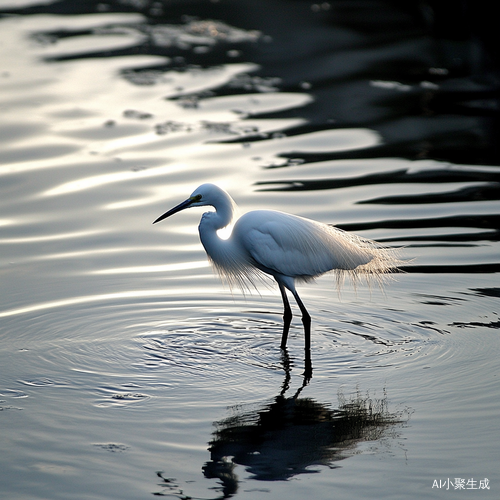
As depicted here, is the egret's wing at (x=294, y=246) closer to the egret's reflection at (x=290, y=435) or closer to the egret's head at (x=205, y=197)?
the egret's head at (x=205, y=197)

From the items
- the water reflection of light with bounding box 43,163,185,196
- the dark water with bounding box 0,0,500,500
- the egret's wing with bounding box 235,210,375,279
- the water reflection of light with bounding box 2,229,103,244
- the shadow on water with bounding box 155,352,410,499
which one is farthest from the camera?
the water reflection of light with bounding box 43,163,185,196

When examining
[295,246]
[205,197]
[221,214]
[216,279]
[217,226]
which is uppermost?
[205,197]

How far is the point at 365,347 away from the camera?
5.69 m

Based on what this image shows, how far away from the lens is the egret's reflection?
421 centimetres

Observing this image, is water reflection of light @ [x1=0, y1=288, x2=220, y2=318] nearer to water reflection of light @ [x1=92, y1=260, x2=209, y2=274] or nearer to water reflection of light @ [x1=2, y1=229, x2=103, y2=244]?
water reflection of light @ [x1=92, y1=260, x2=209, y2=274]

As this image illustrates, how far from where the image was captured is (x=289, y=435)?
4602 millimetres

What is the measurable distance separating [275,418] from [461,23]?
472 inches

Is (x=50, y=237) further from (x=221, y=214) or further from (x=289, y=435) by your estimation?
(x=289, y=435)

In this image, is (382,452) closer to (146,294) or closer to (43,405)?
(43,405)

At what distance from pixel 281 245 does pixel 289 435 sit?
163 cm

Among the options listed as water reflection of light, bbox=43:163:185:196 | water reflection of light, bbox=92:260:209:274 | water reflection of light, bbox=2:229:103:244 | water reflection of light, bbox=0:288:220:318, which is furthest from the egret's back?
water reflection of light, bbox=43:163:185:196

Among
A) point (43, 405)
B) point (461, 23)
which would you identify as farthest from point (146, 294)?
point (461, 23)

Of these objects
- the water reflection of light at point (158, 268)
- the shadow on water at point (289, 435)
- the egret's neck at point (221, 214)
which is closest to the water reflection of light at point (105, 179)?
the water reflection of light at point (158, 268)

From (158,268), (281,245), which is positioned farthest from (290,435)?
(158,268)
